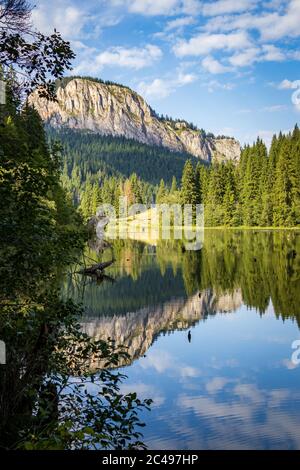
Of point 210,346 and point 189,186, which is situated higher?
point 189,186

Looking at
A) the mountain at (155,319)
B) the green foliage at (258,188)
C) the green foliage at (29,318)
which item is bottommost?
the mountain at (155,319)

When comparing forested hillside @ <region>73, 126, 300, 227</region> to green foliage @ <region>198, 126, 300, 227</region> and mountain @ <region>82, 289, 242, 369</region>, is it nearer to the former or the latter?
green foliage @ <region>198, 126, 300, 227</region>

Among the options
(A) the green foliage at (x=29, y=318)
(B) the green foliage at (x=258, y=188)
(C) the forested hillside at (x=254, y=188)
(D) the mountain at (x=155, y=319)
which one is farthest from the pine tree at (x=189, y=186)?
(A) the green foliage at (x=29, y=318)

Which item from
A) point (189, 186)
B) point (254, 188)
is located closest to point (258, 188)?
point (254, 188)

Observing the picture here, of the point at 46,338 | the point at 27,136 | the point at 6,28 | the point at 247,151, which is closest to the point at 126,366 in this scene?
the point at 46,338

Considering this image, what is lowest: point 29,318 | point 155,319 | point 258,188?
point 155,319

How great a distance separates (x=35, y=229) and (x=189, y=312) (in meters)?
18.2

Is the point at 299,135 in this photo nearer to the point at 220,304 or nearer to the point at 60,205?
the point at 60,205

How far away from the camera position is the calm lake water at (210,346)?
34.5 feet

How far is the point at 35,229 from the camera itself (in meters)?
6.46

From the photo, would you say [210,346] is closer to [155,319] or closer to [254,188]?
[155,319]

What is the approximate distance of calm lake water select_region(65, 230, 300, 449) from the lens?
1052cm

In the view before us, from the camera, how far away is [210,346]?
17.6 m

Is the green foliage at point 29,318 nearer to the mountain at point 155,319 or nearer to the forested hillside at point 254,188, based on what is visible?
the mountain at point 155,319
